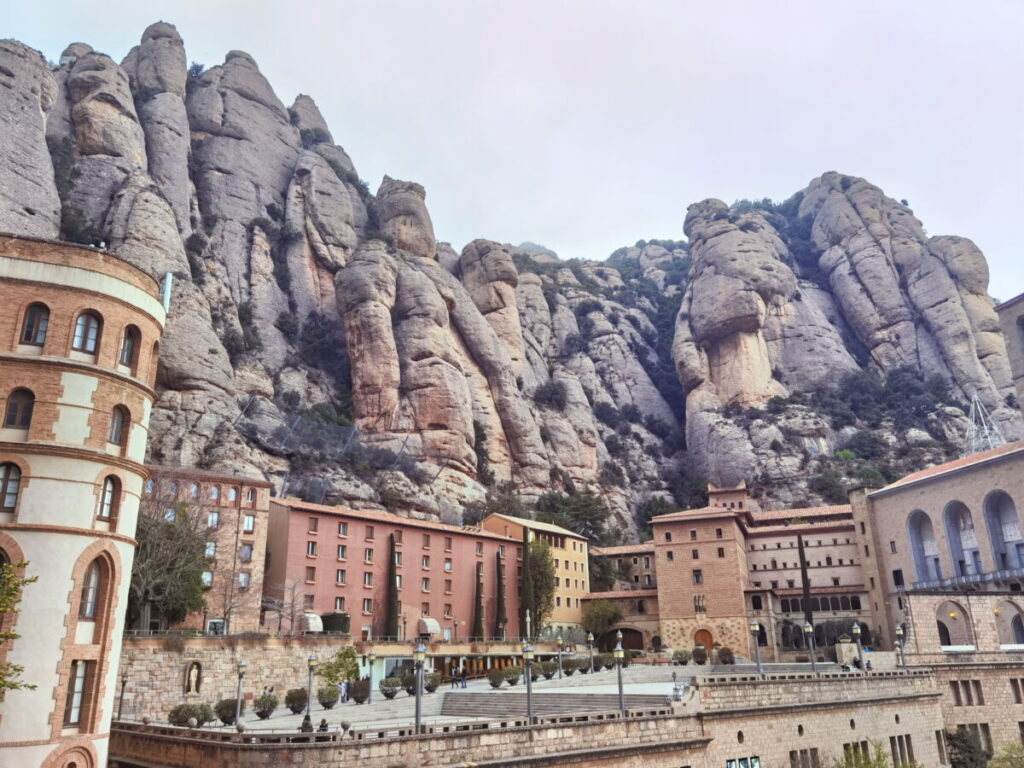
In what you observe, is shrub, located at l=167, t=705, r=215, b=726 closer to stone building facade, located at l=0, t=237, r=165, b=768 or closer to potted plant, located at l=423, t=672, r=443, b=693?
stone building facade, located at l=0, t=237, r=165, b=768

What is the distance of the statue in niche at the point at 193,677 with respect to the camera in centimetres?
3575

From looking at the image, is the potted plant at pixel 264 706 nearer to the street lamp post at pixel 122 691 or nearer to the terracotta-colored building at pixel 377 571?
the street lamp post at pixel 122 691

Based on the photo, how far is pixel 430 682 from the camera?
40000 mm

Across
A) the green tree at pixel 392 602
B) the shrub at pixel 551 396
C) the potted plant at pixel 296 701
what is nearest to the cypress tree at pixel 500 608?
the green tree at pixel 392 602

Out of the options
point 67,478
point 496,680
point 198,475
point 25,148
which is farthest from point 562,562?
point 25,148

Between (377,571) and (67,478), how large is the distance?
36903 mm

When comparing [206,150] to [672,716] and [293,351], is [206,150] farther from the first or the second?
[672,716]

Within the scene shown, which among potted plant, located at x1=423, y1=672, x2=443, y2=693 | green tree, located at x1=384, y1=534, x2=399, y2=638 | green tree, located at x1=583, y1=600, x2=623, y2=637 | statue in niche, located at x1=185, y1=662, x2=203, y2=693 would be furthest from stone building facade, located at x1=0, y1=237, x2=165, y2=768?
green tree, located at x1=583, y1=600, x2=623, y2=637

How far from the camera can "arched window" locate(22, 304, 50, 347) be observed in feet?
68.0

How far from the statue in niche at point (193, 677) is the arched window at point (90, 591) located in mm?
17312

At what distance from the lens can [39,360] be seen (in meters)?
20.3

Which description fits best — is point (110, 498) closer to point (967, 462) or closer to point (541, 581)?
point (541, 581)

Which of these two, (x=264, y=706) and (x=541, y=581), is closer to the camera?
(x=264, y=706)

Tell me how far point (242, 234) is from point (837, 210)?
8919 cm
